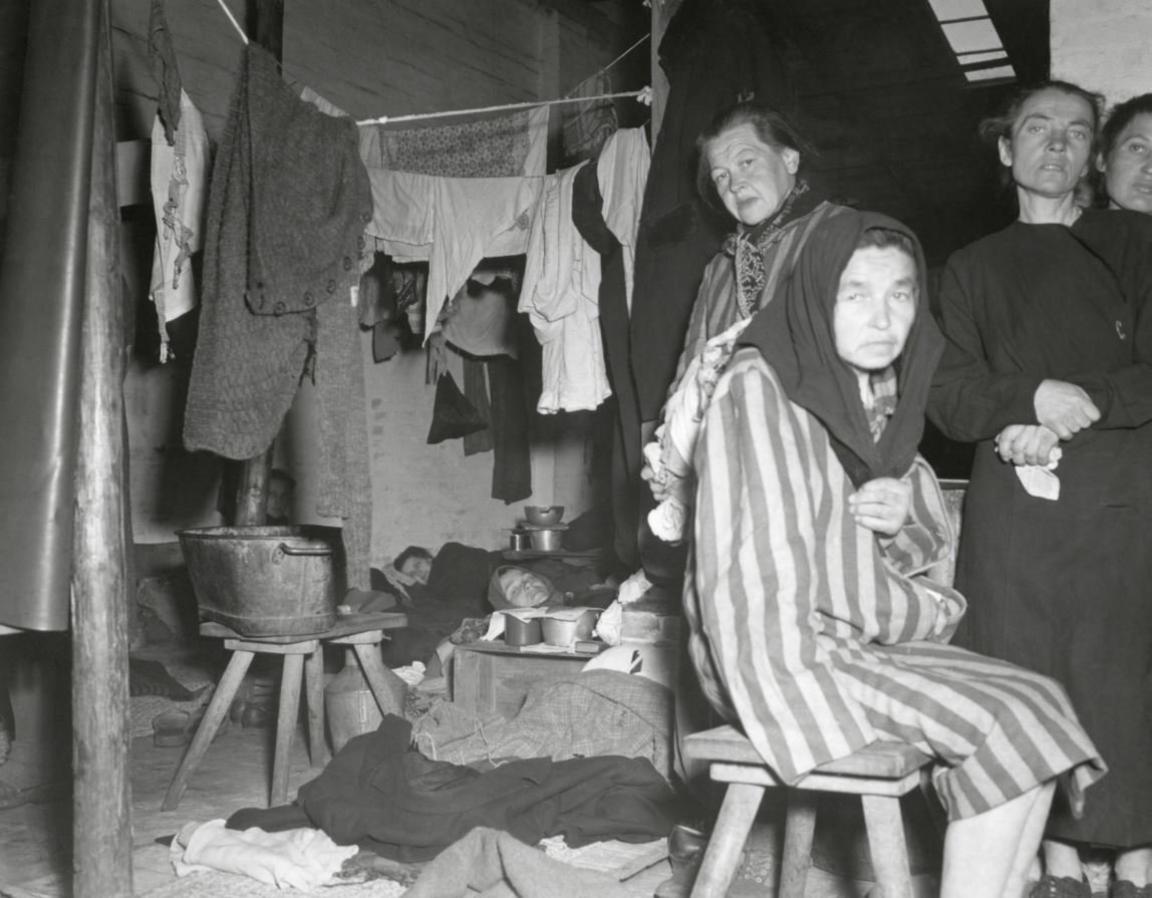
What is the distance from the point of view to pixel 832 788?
2.30 m

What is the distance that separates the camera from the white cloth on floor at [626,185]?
516 centimetres

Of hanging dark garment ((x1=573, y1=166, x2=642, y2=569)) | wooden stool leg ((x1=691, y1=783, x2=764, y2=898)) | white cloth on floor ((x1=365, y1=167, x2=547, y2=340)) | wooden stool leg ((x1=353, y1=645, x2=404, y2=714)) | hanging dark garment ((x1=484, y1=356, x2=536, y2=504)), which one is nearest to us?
wooden stool leg ((x1=691, y1=783, x2=764, y2=898))

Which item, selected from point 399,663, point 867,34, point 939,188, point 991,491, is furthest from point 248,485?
point 939,188

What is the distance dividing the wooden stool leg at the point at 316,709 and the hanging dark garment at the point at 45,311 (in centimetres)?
211

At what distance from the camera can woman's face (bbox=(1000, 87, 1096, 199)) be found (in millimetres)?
2994

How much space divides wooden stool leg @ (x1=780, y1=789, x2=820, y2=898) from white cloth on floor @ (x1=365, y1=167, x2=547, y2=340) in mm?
3957

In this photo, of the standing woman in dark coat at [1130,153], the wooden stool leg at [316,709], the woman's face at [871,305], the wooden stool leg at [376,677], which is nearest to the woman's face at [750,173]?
the standing woman in dark coat at [1130,153]

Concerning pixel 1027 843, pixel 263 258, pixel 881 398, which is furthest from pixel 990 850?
pixel 263 258

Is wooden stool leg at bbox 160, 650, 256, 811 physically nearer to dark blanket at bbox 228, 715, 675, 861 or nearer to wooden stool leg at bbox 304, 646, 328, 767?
wooden stool leg at bbox 304, 646, 328, 767

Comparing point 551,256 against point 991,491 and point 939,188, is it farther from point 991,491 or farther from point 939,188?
point 939,188

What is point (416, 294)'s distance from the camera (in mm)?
7438

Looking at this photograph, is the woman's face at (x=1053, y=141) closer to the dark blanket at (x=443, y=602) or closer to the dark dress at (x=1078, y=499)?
the dark dress at (x=1078, y=499)

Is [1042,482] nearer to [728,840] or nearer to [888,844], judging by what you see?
[888,844]

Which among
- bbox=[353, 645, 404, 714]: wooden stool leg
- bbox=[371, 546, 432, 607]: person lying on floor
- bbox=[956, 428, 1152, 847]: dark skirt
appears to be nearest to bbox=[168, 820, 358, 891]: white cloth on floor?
bbox=[353, 645, 404, 714]: wooden stool leg
